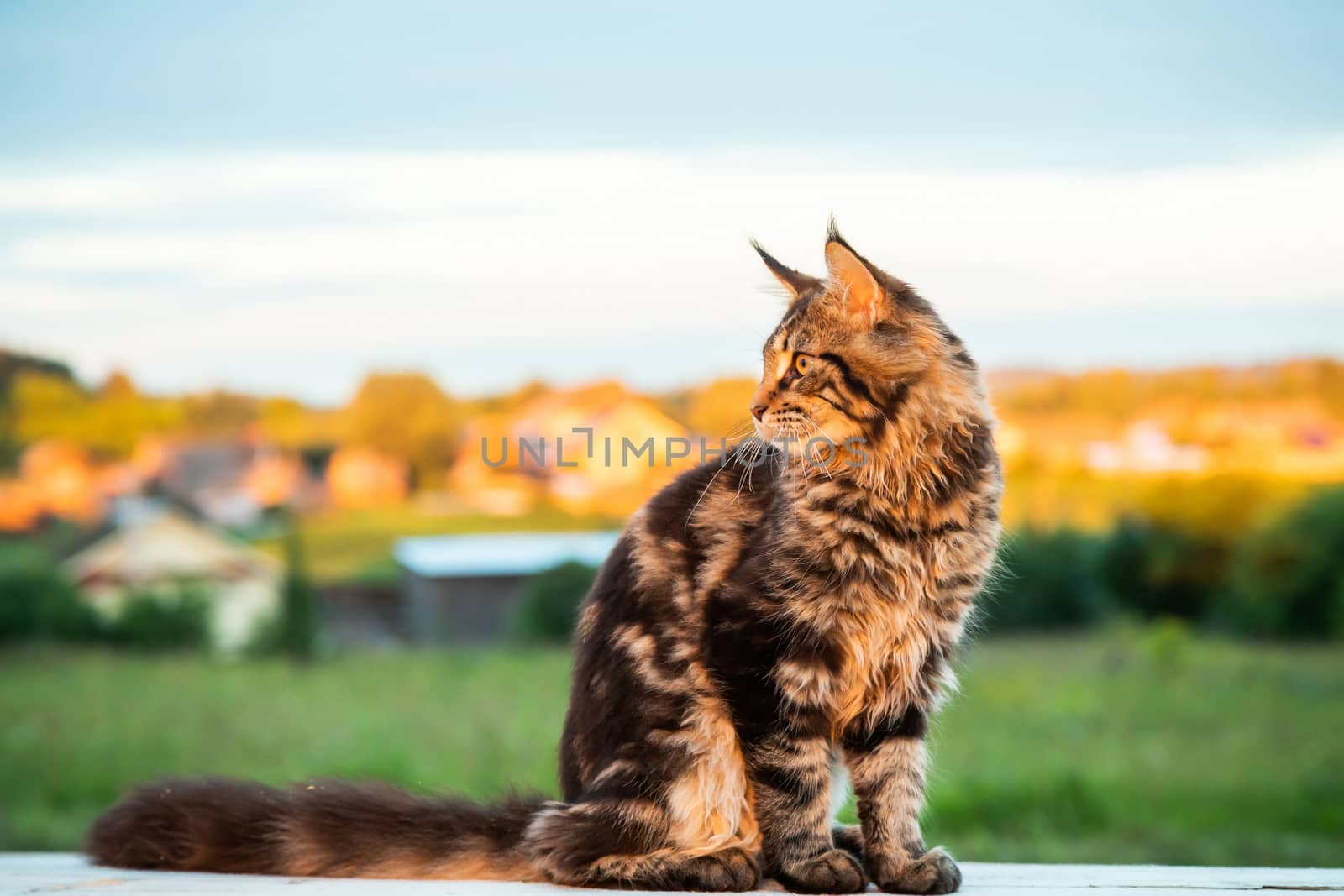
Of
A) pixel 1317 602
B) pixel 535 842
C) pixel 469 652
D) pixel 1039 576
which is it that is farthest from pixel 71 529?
pixel 1317 602

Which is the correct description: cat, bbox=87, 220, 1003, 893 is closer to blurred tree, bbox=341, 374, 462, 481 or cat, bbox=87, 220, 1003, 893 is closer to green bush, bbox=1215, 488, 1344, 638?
blurred tree, bbox=341, 374, 462, 481


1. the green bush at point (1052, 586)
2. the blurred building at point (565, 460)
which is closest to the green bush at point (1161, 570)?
the green bush at point (1052, 586)

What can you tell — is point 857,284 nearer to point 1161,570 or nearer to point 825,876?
point 825,876

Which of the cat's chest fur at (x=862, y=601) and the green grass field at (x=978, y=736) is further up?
the cat's chest fur at (x=862, y=601)

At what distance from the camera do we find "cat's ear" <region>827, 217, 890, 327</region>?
2.19 m

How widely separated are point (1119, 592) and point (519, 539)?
384 centimetres

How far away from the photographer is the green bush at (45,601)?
788 centimetres

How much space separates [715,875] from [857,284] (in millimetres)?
1097

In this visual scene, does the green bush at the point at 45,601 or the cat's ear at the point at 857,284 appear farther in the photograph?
the green bush at the point at 45,601

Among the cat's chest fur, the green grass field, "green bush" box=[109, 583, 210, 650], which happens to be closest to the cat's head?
the cat's chest fur

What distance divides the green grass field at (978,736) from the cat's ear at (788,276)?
8.22 ft

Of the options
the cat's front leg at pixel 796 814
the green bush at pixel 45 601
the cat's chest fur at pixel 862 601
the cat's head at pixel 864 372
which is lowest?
the green bush at pixel 45 601

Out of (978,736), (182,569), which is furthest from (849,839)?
(182,569)

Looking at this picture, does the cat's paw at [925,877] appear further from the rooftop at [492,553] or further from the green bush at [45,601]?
the green bush at [45,601]
